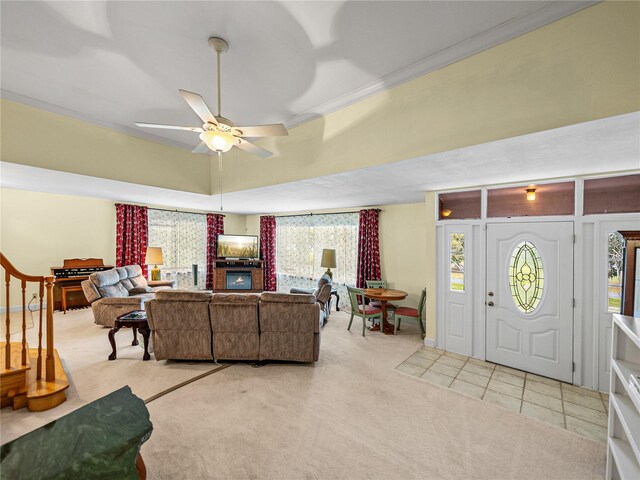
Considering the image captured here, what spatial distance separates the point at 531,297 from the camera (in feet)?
11.0

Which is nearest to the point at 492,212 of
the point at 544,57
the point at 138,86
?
the point at 544,57

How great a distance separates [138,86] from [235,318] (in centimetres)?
270

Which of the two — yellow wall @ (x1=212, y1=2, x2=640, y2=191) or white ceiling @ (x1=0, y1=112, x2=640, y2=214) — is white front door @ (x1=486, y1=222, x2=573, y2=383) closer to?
white ceiling @ (x1=0, y1=112, x2=640, y2=214)

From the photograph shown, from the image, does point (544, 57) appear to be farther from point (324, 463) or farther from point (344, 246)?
point (344, 246)

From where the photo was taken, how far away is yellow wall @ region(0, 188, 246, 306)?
5.25 meters

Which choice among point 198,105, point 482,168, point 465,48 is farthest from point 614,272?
point 198,105

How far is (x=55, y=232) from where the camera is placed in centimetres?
569

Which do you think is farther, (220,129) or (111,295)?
(111,295)

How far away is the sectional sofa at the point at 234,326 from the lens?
11.0ft

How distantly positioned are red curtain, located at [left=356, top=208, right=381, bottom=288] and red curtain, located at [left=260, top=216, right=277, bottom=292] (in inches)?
114

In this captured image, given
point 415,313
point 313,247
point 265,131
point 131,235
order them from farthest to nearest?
point 313,247 < point 131,235 < point 415,313 < point 265,131

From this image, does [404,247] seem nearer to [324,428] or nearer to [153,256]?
[324,428]

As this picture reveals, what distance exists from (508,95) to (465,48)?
488mm

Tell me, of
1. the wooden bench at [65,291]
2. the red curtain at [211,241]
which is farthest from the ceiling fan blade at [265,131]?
the red curtain at [211,241]
